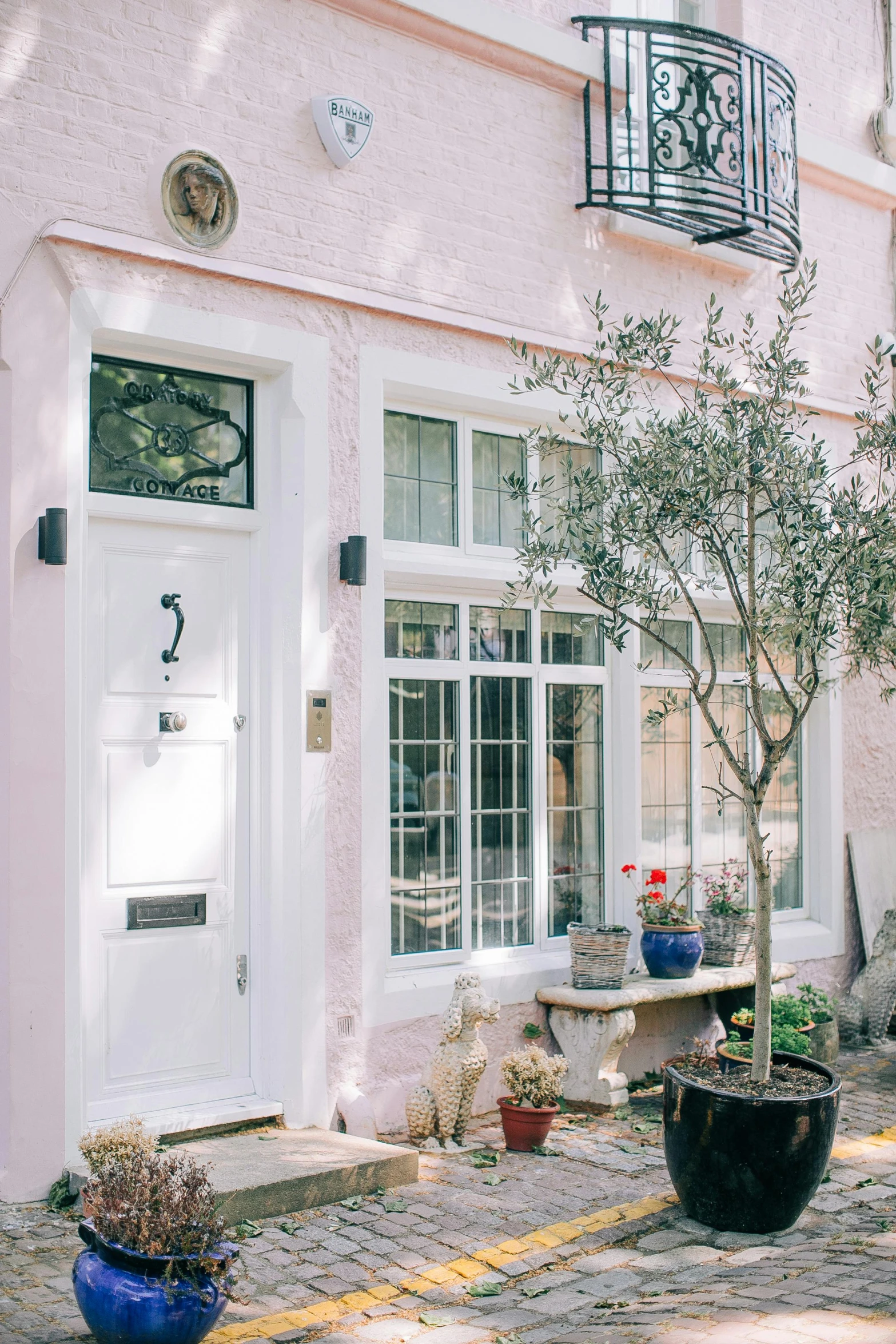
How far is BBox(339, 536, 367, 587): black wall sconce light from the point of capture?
19.9 ft

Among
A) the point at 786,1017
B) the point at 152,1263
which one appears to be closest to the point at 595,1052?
the point at 786,1017

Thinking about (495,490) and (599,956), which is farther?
(495,490)

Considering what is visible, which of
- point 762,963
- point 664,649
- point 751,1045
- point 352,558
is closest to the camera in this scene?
point 762,963

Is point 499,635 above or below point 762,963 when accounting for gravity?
above

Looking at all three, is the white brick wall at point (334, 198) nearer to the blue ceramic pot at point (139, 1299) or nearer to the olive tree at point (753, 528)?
the olive tree at point (753, 528)

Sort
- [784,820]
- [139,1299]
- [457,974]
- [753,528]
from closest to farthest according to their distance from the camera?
[139,1299] → [753,528] → [457,974] → [784,820]

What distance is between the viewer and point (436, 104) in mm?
6539

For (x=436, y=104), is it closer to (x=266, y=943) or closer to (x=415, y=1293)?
(x=266, y=943)

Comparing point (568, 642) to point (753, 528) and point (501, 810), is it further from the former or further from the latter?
point (753, 528)

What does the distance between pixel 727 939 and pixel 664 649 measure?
1658 mm

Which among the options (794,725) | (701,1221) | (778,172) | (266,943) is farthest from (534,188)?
(701,1221)

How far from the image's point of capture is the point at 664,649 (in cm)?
754

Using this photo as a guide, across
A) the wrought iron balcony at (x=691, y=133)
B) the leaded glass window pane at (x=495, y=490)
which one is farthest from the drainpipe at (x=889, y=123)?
the leaded glass window pane at (x=495, y=490)

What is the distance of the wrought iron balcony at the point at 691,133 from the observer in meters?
7.23
